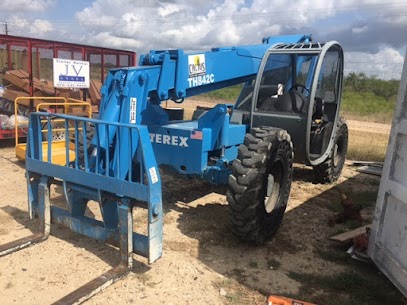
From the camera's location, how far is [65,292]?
324cm

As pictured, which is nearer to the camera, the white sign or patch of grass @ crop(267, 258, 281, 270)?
patch of grass @ crop(267, 258, 281, 270)

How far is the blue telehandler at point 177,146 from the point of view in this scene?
3.55m

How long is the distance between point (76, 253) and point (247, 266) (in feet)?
5.81

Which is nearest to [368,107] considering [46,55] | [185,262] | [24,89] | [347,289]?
[46,55]

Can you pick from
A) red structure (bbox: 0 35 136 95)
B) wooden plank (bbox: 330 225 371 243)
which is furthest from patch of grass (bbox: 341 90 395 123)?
wooden plank (bbox: 330 225 371 243)

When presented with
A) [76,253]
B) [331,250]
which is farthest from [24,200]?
[331,250]

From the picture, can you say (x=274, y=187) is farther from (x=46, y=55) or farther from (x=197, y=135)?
(x=46, y=55)

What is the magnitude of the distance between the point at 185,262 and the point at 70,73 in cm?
661

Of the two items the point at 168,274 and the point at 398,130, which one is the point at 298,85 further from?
the point at 168,274

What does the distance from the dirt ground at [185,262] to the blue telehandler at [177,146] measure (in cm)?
20

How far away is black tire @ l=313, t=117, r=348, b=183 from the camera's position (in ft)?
22.4

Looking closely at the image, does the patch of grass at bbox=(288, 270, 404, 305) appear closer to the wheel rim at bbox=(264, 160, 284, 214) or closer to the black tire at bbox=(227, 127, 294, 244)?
the black tire at bbox=(227, 127, 294, 244)

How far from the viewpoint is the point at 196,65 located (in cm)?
458

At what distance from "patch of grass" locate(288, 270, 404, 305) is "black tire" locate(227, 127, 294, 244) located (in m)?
0.64
